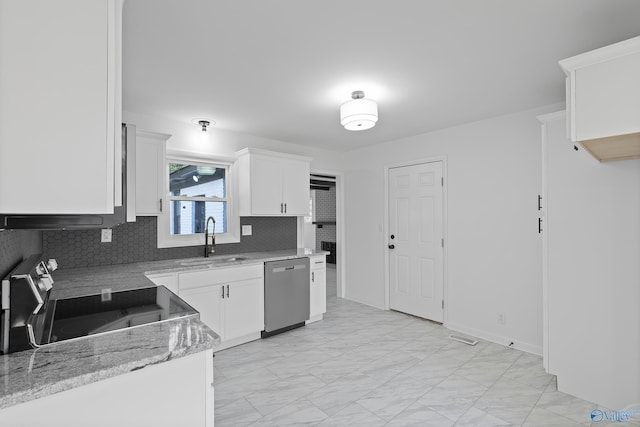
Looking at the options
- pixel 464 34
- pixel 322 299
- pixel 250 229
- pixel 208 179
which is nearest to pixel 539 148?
pixel 464 34

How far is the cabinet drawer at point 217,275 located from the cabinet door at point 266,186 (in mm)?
711

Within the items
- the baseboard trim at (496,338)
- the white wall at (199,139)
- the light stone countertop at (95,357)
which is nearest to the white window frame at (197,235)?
the white wall at (199,139)

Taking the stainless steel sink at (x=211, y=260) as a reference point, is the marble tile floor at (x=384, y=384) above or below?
below

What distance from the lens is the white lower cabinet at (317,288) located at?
4.00 meters

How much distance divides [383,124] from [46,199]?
333cm

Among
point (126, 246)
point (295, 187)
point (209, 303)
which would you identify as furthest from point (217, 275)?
point (295, 187)

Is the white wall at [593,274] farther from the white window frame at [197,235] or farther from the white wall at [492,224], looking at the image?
the white window frame at [197,235]

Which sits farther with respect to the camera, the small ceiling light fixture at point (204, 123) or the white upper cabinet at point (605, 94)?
the small ceiling light fixture at point (204, 123)

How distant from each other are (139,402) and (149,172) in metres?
2.41

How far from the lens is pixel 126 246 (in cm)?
320

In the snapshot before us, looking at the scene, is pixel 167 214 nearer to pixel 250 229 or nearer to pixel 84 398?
pixel 250 229

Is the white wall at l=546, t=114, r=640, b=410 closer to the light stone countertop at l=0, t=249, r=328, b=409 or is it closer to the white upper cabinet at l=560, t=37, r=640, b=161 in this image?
the white upper cabinet at l=560, t=37, r=640, b=161

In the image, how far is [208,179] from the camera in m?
3.90

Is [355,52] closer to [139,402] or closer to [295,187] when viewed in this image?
[139,402]
